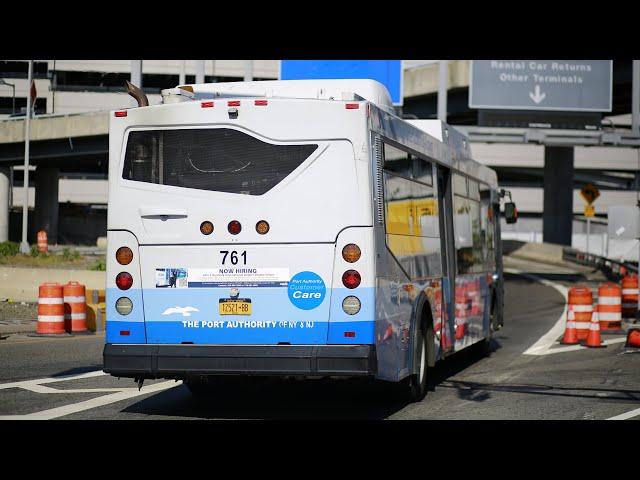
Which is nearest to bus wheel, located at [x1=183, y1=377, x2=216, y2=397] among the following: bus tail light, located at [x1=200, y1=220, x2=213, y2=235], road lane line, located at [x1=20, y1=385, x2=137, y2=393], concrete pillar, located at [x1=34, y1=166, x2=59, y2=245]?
road lane line, located at [x1=20, y1=385, x2=137, y2=393]

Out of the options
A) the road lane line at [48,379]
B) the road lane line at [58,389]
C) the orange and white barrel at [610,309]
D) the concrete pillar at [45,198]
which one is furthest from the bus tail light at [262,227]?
the concrete pillar at [45,198]

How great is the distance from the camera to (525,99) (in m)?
44.5

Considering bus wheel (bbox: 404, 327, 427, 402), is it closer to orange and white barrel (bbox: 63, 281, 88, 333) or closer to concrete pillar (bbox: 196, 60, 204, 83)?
orange and white barrel (bbox: 63, 281, 88, 333)

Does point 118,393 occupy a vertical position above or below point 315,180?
below

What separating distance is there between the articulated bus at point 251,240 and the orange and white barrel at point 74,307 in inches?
422

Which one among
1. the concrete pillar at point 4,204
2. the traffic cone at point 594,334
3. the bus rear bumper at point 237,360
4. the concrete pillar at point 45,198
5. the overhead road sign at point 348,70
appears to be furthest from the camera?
the concrete pillar at point 45,198

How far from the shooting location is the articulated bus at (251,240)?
10.4 m

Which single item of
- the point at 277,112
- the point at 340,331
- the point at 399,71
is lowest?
the point at 340,331

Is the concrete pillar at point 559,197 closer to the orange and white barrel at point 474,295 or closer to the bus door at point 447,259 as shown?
the orange and white barrel at point 474,295

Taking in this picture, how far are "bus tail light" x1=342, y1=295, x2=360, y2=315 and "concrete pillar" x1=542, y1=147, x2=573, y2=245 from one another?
5274cm

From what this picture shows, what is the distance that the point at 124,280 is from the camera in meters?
10.8
